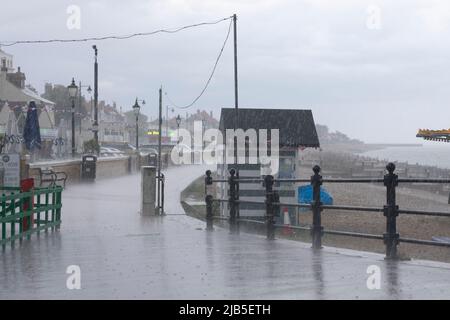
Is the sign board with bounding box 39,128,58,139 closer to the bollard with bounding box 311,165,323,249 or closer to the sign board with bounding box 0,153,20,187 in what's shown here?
the sign board with bounding box 0,153,20,187

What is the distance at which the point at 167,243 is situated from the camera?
14203mm

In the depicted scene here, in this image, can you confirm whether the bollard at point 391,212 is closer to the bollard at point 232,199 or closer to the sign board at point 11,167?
the bollard at point 232,199

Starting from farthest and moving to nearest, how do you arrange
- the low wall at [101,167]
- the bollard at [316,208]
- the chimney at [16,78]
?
the chimney at [16,78] → the low wall at [101,167] → the bollard at [316,208]

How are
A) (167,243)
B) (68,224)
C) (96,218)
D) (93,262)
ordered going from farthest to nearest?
(96,218) < (68,224) < (167,243) < (93,262)

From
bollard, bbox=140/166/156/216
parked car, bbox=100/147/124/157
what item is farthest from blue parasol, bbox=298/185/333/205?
parked car, bbox=100/147/124/157

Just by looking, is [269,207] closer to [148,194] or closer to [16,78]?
[148,194]

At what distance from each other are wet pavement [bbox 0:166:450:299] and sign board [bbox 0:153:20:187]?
60.9 inches

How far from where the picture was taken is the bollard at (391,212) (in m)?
11.0

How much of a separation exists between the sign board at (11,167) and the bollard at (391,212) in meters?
8.97

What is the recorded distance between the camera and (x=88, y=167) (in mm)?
37688

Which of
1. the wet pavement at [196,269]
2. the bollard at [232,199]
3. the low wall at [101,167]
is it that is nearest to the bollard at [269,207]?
the wet pavement at [196,269]
